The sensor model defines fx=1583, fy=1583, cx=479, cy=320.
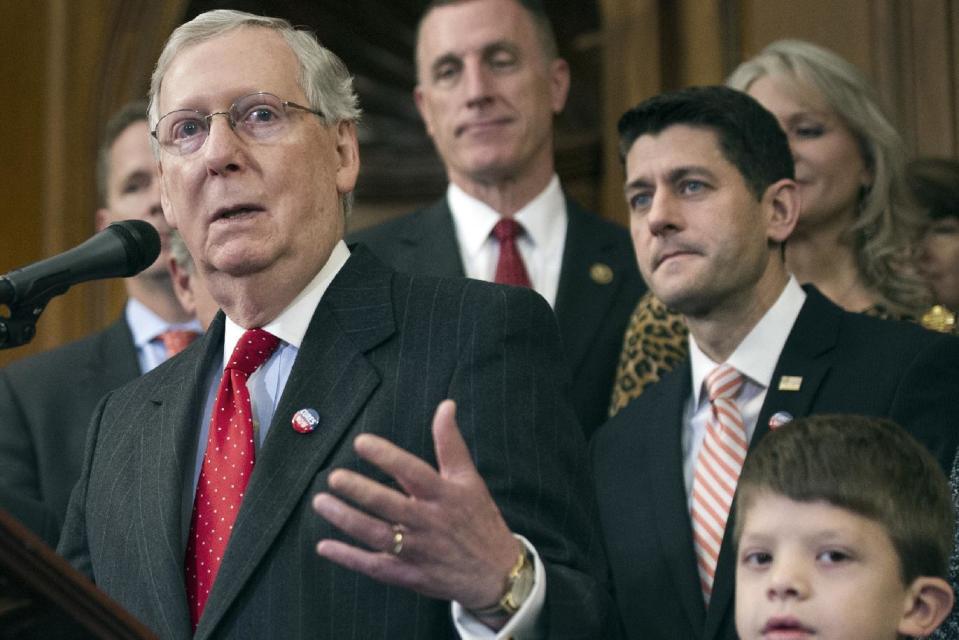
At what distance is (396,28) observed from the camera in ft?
21.0

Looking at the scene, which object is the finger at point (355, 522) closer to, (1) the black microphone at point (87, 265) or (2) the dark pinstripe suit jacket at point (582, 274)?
(1) the black microphone at point (87, 265)

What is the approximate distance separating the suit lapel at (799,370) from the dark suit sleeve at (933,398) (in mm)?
125

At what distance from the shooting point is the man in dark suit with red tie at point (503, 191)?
12.8 ft

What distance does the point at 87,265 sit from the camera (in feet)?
7.01

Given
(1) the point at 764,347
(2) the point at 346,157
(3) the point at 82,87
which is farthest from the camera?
(3) the point at 82,87

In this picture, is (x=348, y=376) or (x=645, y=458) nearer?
(x=348, y=376)

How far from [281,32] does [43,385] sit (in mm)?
1567

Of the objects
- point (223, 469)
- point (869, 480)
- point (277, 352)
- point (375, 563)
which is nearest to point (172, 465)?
point (223, 469)

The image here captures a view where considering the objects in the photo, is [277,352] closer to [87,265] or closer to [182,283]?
[87,265]

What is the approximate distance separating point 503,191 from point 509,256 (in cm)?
24

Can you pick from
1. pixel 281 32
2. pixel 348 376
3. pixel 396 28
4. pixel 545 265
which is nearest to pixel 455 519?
pixel 348 376

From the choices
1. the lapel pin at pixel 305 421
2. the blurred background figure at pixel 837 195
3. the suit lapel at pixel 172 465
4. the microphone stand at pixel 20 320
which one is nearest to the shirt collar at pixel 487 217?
the blurred background figure at pixel 837 195

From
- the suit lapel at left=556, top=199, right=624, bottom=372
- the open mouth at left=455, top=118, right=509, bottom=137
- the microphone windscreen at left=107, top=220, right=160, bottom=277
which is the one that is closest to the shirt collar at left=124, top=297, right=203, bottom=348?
the open mouth at left=455, top=118, right=509, bottom=137

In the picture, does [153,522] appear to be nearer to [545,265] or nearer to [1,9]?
[545,265]
